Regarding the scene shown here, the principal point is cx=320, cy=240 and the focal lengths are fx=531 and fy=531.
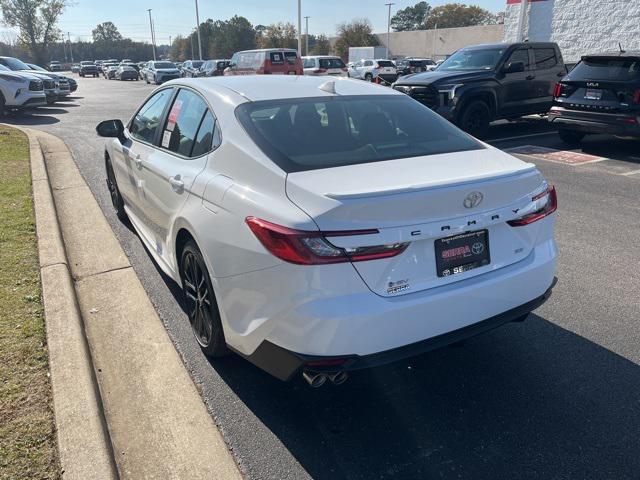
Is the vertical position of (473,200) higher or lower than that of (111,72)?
lower

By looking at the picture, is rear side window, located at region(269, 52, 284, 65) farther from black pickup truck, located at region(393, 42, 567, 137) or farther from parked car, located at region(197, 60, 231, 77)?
black pickup truck, located at region(393, 42, 567, 137)

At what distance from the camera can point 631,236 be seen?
545cm

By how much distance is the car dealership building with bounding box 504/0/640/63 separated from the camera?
724 inches

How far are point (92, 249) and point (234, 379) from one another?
108 inches

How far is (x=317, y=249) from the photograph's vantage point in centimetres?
230

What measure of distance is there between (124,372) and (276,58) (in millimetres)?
24882

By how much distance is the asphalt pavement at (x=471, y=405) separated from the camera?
2.50 metres

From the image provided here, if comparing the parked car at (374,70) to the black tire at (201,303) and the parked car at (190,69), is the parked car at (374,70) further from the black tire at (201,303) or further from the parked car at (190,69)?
the black tire at (201,303)

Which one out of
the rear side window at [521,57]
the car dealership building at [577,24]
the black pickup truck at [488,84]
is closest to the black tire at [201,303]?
the black pickup truck at [488,84]

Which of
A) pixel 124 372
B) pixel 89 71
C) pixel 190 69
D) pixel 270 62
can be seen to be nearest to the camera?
pixel 124 372

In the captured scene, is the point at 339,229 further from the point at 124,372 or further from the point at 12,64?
the point at 12,64

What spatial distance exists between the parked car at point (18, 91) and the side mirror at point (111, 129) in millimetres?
13311

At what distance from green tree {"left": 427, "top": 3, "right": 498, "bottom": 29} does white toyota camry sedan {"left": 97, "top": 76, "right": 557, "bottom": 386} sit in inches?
4173

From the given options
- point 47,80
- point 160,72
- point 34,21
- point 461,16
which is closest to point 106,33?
point 34,21
